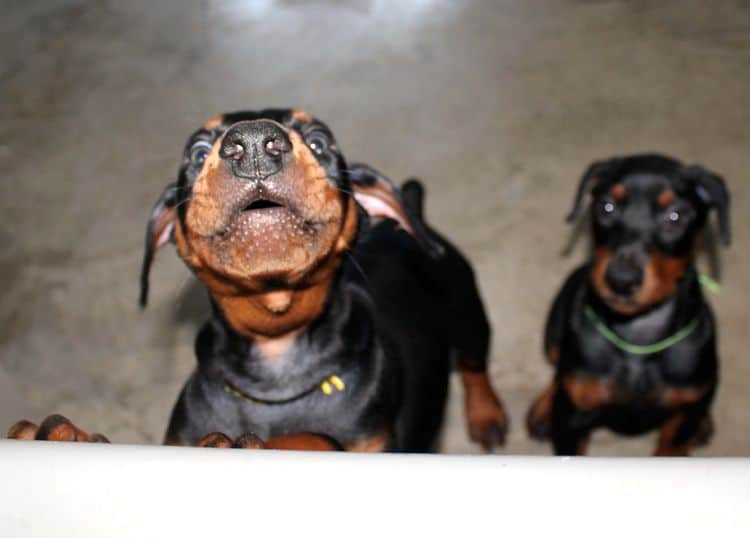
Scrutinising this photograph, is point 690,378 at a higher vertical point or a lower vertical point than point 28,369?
higher

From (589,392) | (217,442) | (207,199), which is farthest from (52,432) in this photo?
(589,392)

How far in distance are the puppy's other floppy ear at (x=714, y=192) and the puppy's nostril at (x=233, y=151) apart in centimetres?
189

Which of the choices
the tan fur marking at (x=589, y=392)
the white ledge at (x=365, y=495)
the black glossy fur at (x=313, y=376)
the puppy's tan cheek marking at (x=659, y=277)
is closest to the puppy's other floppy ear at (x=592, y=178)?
the puppy's tan cheek marking at (x=659, y=277)

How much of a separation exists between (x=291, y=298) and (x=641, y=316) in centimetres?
160

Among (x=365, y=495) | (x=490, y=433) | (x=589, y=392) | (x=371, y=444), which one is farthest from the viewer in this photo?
(x=490, y=433)

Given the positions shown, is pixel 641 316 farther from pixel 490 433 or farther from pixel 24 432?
pixel 24 432

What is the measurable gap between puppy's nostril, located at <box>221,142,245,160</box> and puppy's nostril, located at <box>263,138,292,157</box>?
0.06 m

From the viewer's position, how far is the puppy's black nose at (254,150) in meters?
2.44

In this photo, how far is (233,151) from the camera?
2445 mm

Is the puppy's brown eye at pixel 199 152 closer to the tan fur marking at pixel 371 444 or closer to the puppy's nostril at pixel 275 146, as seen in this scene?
the puppy's nostril at pixel 275 146

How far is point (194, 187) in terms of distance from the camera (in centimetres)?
264

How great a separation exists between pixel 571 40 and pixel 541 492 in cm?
480

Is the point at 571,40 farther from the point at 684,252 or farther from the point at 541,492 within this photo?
the point at 541,492

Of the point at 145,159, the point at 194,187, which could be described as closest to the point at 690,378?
the point at 194,187
